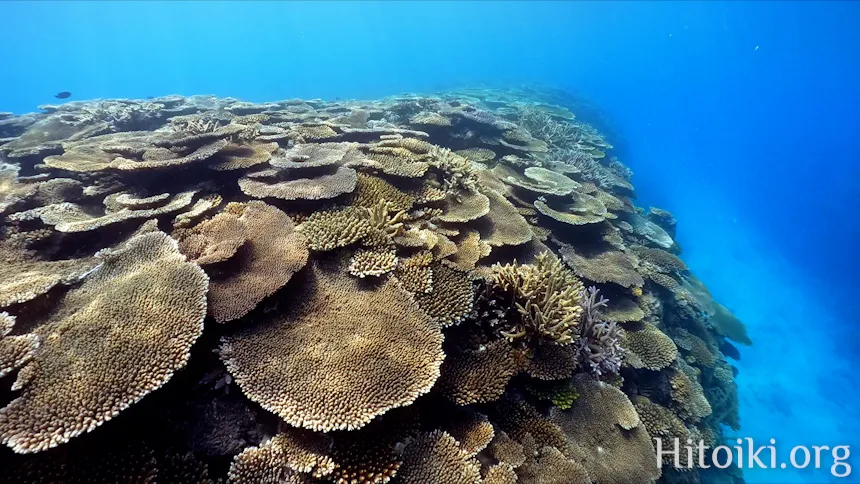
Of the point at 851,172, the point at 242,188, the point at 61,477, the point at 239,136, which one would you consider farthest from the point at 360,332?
the point at 851,172

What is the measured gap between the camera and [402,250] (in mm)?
4379

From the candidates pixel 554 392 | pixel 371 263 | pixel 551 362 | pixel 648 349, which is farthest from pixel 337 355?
pixel 648 349

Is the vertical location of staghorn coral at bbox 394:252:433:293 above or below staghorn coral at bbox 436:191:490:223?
below

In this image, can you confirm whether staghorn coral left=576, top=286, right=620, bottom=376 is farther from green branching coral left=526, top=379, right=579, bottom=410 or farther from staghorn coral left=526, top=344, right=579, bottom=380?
green branching coral left=526, top=379, right=579, bottom=410

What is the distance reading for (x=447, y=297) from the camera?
157 inches

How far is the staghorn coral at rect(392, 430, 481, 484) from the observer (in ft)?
9.93

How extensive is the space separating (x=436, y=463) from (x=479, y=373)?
0.99 meters

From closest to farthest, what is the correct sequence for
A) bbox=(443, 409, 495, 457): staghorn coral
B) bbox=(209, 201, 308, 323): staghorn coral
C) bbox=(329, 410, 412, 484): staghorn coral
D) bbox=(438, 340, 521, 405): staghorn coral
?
bbox=(329, 410, 412, 484): staghorn coral → bbox=(209, 201, 308, 323): staghorn coral → bbox=(443, 409, 495, 457): staghorn coral → bbox=(438, 340, 521, 405): staghorn coral

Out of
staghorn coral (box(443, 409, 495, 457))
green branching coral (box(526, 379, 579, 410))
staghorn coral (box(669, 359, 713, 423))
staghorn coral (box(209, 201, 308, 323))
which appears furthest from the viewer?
staghorn coral (box(669, 359, 713, 423))

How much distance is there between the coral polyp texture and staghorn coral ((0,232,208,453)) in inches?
0.6

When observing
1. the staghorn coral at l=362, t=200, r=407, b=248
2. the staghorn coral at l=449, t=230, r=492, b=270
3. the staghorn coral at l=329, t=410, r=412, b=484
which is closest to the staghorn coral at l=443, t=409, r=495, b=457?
the staghorn coral at l=329, t=410, r=412, b=484

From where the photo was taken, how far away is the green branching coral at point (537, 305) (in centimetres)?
413

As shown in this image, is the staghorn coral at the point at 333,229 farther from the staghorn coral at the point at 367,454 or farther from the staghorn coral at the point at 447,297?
the staghorn coral at the point at 367,454

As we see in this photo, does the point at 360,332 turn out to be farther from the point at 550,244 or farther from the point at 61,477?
the point at 550,244
